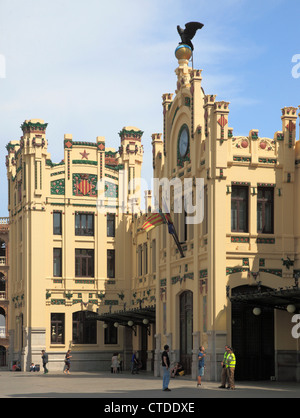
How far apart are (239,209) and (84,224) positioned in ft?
80.5

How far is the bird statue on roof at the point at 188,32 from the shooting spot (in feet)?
158

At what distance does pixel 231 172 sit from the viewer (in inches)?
1654

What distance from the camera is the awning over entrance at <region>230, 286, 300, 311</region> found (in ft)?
118

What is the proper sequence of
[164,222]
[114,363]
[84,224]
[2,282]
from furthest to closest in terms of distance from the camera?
[2,282], [84,224], [114,363], [164,222]

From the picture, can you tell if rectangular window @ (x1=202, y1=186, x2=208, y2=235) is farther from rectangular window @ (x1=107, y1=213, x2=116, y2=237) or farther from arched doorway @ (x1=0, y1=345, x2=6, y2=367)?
arched doorway @ (x1=0, y1=345, x2=6, y2=367)

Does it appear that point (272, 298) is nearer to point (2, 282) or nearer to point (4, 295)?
point (4, 295)

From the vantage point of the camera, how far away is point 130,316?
186ft

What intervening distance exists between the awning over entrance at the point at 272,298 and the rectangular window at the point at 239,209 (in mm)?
3175

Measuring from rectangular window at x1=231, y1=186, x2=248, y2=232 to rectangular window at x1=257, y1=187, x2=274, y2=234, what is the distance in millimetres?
649

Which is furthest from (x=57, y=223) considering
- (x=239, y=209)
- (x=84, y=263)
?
(x=239, y=209)

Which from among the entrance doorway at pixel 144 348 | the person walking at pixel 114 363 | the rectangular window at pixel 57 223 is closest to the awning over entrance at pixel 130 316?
the entrance doorway at pixel 144 348

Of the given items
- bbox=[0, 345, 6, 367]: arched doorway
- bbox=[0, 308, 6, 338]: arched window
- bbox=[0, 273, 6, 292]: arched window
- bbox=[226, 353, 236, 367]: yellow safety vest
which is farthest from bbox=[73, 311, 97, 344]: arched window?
bbox=[0, 273, 6, 292]: arched window

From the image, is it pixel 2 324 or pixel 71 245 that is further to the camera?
pixel 2 324
